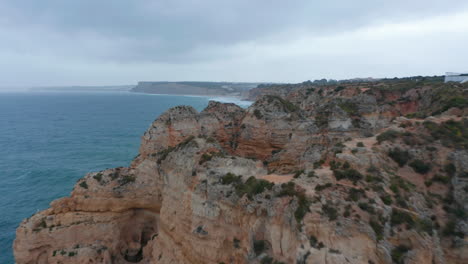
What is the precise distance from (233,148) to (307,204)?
15.8 metres

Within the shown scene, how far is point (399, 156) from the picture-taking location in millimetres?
15688

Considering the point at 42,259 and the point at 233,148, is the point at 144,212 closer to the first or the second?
the point at 42,259

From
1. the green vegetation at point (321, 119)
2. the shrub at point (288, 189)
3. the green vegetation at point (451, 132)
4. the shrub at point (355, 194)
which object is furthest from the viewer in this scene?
the green vegetation at point (321, 119)

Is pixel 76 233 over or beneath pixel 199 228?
beneath

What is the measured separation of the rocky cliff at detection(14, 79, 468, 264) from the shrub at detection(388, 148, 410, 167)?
0.06m

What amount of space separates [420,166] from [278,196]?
28.8 ft

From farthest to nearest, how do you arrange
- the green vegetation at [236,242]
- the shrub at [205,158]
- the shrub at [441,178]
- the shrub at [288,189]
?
the shrub at [205,158] → the green vegetation at [236,242] → the shrub at [441,178] → the shrub at [288,189]

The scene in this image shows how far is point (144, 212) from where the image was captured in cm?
2414

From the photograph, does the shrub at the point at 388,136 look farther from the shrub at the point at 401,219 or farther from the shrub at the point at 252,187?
the shrub at the point at 252,187

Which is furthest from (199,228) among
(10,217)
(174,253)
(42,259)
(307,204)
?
(10,217)

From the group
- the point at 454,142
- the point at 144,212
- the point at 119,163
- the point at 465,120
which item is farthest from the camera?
the point at 119,163

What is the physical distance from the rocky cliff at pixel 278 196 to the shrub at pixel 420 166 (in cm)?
5

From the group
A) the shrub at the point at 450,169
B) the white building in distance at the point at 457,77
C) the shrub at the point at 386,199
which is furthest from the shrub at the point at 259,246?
the white building in distance at the point at 457,77

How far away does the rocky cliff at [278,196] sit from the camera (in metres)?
11.3
